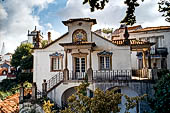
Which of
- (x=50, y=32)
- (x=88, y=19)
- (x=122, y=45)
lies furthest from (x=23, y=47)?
(x=122, y=45)

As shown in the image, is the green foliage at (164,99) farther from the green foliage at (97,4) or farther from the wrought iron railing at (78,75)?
the wrought iron railing at (78,75)

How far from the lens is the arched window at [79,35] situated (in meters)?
15.1

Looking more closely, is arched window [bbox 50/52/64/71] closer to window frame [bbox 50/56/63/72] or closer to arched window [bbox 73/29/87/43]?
window frame [bbox 50/56/63/72]

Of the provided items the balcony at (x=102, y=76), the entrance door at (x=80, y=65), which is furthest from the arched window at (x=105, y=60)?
the entrance door at (x=80, y=65)

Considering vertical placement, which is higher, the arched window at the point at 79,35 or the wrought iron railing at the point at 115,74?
the arched window at the point at 79,35

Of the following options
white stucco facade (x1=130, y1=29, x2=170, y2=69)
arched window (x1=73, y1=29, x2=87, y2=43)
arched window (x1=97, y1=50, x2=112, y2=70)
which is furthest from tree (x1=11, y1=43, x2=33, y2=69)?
white stucco facade (x1=130, y1=29, x2=170, y2=69)

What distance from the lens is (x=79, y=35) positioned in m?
15.2

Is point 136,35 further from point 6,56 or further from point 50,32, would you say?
point 6,56

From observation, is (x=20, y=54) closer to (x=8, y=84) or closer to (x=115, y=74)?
(x=8, y=84)

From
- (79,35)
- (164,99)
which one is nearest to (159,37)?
(79,35)

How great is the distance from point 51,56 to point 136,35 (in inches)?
540

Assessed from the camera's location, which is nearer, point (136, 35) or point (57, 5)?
point (57, 5)

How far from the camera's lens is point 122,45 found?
1422 cm

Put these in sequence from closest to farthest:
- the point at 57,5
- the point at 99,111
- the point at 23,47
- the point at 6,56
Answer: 1. the point at 99,111
2. the point at 57,5
3. the point at 23,47
4. the point at 6,56
